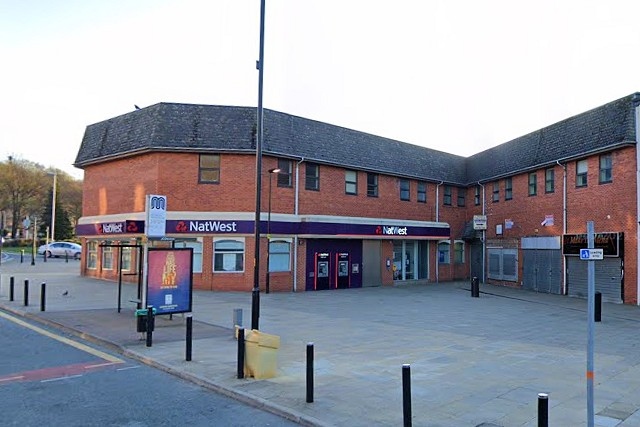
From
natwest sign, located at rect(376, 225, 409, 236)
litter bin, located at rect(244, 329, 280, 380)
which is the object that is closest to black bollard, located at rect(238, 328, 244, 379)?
litter bin, located at rect(244, 329, 280, 380)

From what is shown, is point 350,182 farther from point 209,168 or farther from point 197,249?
point 197,249

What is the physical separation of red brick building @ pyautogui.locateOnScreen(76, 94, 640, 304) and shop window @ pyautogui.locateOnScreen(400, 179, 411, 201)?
3.8 inches

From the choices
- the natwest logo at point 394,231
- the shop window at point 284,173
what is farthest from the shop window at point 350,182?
the shop window at point 284,173

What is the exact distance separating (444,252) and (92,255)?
22.1m

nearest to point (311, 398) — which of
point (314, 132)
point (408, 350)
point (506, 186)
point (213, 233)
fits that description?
point (408, 350)

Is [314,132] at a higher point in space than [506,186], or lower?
higher

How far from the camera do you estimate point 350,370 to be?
29.5ft

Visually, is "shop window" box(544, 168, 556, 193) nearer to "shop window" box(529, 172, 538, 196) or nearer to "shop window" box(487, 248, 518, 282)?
"shop window" box(529, 172, 538, 196)

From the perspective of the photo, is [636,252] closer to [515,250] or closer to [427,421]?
[515,250]

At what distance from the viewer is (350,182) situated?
28.4m

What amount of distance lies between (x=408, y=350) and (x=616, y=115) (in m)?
17.7

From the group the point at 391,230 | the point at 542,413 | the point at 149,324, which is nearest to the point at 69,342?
the point at 149,324

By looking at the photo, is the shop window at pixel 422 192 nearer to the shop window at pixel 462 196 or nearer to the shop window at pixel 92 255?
the shop window at pixel 462 196

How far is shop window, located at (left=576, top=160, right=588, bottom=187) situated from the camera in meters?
24.2
